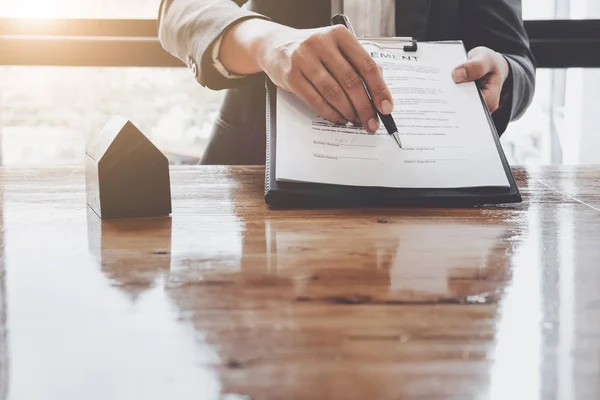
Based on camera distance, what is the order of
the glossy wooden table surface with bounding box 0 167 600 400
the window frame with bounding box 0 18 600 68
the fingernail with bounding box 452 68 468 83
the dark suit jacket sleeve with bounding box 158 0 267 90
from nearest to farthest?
the glossy wooden table surface with bounding box 0 167 600 400
the fingernail with bounding box 452 68 468 83
the dark suit jacket sleeve with bounding box 158 0 267 90
the window frame with bounding box 0 18 600 68

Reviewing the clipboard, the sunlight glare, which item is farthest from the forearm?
the sunlight glare

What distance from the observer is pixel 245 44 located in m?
1.11

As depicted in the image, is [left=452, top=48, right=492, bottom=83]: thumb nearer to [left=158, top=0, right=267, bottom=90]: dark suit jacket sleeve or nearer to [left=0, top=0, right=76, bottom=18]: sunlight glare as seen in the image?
[left=158, top=0, right=267, bottom=90]: dark suit jacket sleeve

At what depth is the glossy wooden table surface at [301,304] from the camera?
35 cm

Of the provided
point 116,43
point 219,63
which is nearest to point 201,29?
point 219,63

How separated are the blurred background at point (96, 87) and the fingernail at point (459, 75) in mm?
1198

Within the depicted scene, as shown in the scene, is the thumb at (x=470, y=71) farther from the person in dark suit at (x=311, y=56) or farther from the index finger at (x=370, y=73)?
the index finger at (x=370, y=73)

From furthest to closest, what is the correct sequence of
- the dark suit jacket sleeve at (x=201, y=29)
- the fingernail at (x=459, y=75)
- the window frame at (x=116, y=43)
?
the window frame at (x=116, y=43) < the dark suit jacket sleeve at (x=201, y=29) < the fingernail at (x=459, y=75)

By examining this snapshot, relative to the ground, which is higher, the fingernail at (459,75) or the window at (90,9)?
the fingernail at (459,75)

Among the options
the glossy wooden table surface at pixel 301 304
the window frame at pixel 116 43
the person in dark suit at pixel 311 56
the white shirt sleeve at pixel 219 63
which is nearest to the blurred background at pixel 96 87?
the window frame at pixel 116 43

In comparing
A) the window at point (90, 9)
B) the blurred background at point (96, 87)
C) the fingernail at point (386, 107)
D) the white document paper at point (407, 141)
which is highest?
the fingernail at point (386, 107)

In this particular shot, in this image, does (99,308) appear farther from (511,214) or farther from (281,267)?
(511,214)

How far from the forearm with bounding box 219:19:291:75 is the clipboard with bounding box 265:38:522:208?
0.22 metres

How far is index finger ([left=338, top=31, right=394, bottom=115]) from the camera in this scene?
0.91 metres
